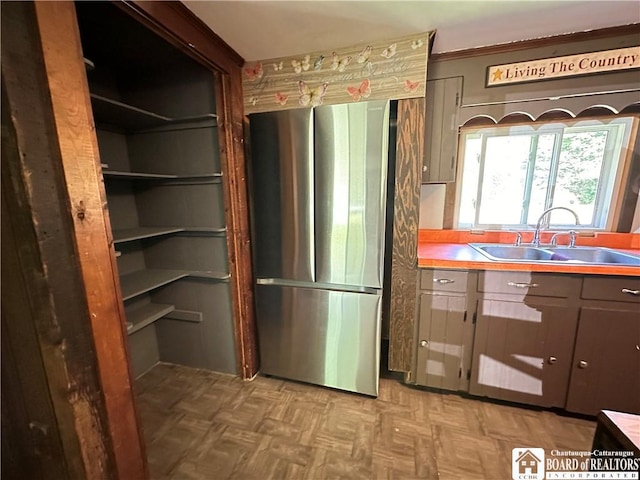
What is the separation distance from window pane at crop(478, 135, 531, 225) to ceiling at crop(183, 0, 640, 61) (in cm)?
69

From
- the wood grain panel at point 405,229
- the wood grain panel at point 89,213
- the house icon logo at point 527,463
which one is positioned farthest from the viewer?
the wood grain panel at point 405,229

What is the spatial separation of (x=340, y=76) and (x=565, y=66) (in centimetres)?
123

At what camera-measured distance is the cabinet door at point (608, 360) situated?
4.30 feet

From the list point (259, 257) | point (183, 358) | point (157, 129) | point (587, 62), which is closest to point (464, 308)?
point (259, 257)

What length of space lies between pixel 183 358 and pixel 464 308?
210cm

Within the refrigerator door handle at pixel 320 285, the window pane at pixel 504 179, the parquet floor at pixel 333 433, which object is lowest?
the parquet floor at pixel 333 433

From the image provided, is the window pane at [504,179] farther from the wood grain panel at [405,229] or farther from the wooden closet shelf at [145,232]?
the wooden closet shelf at [145,232]

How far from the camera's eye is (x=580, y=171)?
1819mm

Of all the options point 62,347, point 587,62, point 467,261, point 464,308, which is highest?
point 587,62

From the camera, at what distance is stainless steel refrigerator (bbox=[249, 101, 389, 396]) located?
1.42m

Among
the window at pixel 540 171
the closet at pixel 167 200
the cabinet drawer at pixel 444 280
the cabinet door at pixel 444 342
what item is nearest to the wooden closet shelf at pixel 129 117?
the closet at pixel 167 200

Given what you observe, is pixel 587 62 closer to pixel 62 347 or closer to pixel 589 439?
pixel 589 439

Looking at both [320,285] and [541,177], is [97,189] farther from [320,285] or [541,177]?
[541,177]

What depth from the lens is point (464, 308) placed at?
1.52 meters
